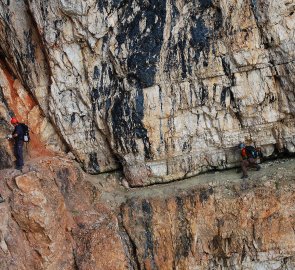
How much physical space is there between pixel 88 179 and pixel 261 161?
6.96 metres

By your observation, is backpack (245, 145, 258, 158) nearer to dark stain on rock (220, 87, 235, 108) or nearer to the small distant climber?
the small distant climber

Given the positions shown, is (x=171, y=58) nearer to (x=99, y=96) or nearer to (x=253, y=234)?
(x=99, y=96)

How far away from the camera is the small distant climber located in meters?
16.4

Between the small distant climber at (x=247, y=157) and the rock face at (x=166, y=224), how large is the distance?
1.10 feet

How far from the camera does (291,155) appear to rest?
56.4 feet

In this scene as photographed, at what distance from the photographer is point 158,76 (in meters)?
15.8

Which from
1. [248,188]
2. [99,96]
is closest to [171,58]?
[99,96]

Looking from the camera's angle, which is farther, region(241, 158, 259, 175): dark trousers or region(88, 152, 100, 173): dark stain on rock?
region(88, 152, 100, 173): dark stain on rock

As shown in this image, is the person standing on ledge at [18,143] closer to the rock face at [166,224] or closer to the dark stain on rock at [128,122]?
the rock face at [166,224]

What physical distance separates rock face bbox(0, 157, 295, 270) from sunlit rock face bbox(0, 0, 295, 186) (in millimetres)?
1284

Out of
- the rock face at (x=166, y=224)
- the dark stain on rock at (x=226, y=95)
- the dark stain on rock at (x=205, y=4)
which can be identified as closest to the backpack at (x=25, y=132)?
the rock face at (x=166, y=224)

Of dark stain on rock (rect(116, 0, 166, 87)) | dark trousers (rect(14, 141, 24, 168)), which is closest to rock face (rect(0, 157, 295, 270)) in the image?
dark trousers (rect(14, 141, 24, 168))

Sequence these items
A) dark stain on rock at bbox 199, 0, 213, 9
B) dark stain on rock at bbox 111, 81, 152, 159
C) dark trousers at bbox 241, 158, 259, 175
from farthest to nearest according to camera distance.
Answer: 1. dark trousers at bbox 241, 158, 259, 175
2. dark stain on rock at bbox 111, 81, 152, 159
3. dark stain on rock at bbox 199, 0, 213, 9

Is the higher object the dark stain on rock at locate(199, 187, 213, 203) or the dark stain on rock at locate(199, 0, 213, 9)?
the dark stain on rock at locate(199, 0, 213, 9)
